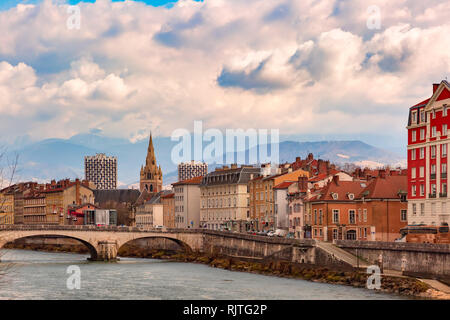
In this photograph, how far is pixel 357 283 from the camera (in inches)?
2421

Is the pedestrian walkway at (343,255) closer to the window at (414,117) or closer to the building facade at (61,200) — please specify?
the window at (414,117)

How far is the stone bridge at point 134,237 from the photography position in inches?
3479

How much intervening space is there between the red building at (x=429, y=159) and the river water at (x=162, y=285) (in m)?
14.1

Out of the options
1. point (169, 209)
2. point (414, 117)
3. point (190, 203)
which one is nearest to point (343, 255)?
point (414, 117)

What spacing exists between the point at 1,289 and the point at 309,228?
3768cm

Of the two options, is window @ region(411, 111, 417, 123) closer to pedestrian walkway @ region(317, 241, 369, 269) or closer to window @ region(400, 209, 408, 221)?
window @ region(400, 209, 408, 221)

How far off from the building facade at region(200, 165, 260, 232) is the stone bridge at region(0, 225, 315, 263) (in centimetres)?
1764

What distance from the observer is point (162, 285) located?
6594 cm

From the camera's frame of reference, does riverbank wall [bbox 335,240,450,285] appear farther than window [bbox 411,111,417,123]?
No

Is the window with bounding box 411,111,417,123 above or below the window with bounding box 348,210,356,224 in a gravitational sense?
above

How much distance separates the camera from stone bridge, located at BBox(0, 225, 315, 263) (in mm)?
88375

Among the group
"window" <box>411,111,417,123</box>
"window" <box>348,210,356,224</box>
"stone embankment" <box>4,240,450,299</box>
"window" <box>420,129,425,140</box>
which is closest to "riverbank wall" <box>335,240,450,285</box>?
"stone embankment" <box>4,240,450,299</box>

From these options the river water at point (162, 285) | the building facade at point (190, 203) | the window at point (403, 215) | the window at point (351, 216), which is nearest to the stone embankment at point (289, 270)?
the river water at point (162, 285)

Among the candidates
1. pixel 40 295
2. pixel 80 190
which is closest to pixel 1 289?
pixel 40 295
